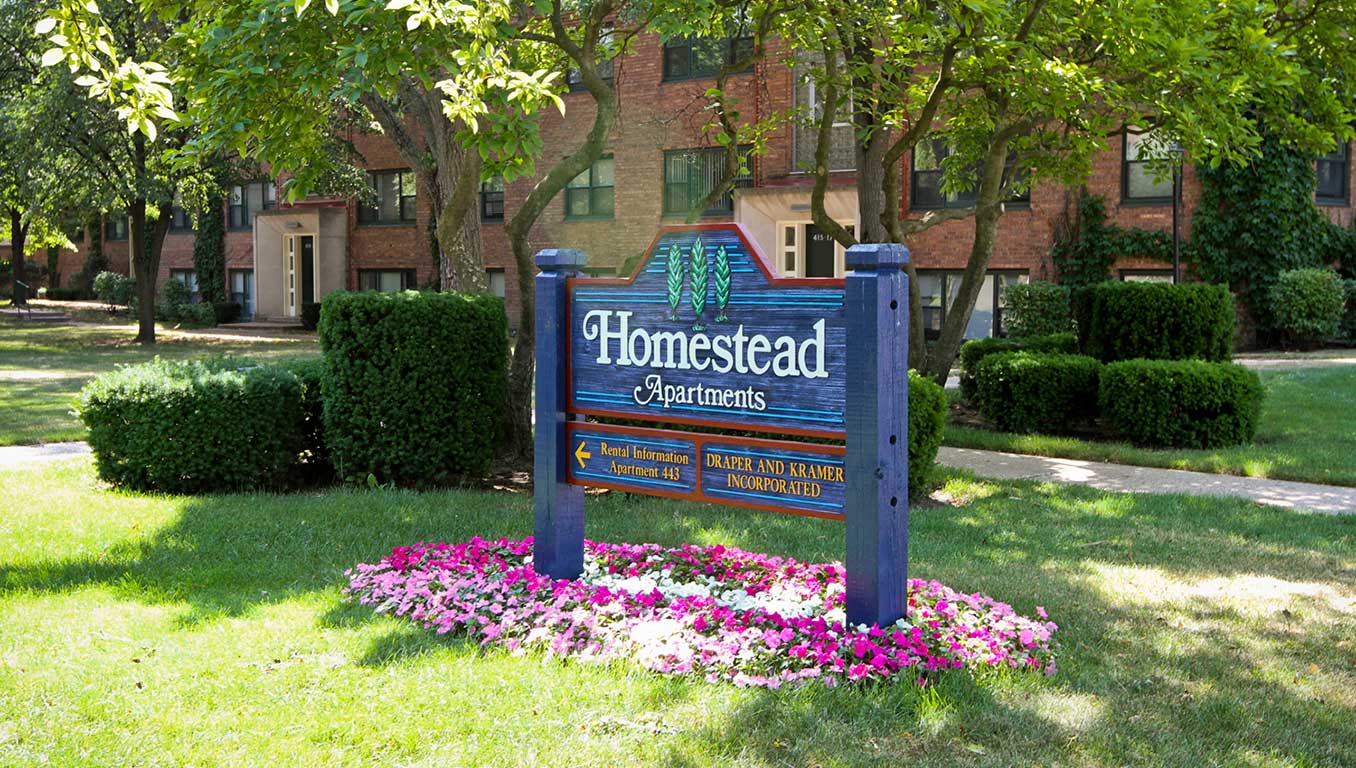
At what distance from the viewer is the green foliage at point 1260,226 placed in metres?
22.9

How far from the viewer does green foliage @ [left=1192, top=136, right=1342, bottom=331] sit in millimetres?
22922

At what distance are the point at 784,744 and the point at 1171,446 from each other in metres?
9.20

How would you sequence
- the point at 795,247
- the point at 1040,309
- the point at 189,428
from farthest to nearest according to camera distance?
the point at 795,247 → the point at 1040,309 → the point at 189,428

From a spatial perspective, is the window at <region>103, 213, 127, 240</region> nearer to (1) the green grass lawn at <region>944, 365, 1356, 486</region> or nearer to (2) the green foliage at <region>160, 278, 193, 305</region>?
(2) the green foliage at <region>160, 278, 193, 305</region>

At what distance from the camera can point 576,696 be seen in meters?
4.77

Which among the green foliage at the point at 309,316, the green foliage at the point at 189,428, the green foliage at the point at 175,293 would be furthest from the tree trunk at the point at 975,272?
the green foliage at the point at 175,293

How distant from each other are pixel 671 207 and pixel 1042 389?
16944mm

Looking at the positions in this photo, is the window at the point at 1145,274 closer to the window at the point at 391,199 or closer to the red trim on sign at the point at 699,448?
the window at the point at 391,199

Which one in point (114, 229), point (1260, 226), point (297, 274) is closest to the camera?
point (1260, 226)

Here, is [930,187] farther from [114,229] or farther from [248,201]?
[114,229]

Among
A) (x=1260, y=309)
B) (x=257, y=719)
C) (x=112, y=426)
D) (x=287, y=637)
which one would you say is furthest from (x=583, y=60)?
(x=1260, y=309)

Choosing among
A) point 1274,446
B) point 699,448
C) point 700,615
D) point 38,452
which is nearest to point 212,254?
point 38,452

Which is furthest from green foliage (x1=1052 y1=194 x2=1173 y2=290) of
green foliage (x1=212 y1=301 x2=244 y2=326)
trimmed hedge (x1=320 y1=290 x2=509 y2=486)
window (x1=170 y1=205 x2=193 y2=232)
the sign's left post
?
window (x1=170 y1=205 x2=193 y2=232)

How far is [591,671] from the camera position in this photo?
5.08 meters
